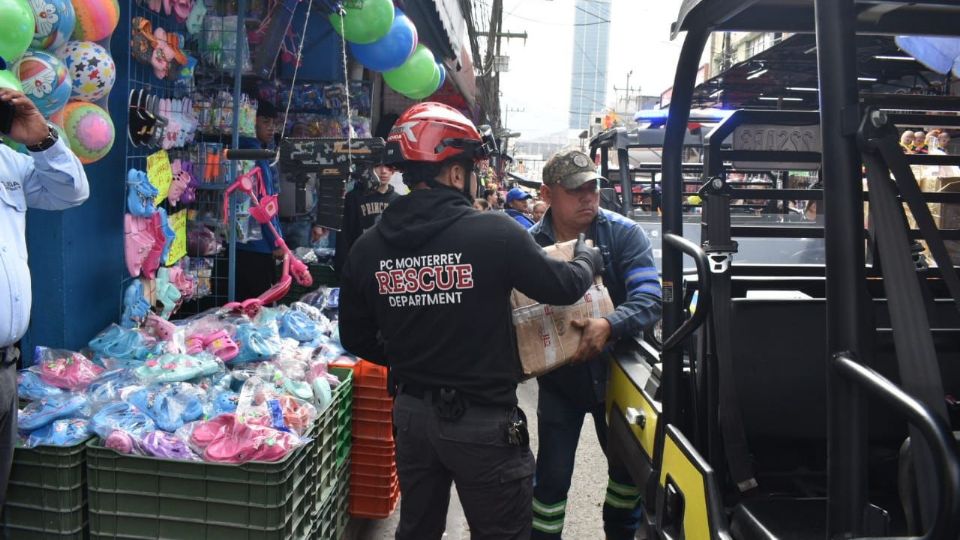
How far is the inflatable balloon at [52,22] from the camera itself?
300 centimetres

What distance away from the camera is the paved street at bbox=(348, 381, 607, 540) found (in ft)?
14.3

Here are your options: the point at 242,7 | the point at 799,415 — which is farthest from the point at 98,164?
the point at 799,415

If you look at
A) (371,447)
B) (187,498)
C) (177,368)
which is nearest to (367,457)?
(371,447)

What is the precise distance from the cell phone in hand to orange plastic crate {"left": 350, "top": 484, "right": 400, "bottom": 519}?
7.84 ft

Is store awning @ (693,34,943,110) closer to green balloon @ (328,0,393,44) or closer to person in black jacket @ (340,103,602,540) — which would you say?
green balloon @ (328,0,393,44)

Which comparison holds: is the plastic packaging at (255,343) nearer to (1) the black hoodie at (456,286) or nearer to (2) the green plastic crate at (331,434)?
(2) the green plastic crate at (331,434)

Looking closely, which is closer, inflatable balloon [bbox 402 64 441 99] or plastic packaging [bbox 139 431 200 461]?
plastic packaging [bbox 139 431 200 461]

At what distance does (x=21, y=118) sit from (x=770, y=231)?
8.72ft

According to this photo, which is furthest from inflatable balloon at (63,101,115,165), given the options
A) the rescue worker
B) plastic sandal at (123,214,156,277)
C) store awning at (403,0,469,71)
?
store awning at (403,0,469,71)

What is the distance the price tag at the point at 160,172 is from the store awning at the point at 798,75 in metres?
4.74

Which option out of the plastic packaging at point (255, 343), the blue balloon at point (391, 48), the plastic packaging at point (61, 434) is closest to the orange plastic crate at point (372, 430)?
the plastic packaging at point (255, 343)

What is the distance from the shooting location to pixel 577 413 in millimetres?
3367

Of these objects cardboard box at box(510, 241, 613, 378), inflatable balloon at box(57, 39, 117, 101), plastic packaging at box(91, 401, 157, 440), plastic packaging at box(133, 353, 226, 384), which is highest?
inflatable balloon at box(57, 39, 117, 101)

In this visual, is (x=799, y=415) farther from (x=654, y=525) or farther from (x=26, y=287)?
(x=26, y=287)
